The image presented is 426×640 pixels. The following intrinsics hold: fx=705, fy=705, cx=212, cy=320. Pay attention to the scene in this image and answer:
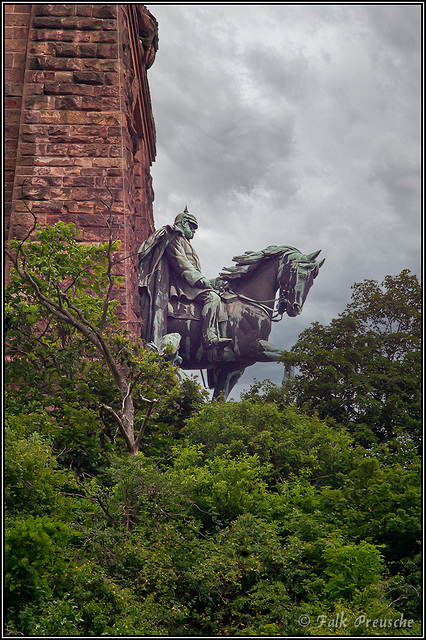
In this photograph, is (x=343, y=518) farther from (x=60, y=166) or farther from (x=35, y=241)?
(x=60, y=166)

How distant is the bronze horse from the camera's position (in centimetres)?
1739

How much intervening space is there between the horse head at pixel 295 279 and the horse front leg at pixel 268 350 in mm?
1028

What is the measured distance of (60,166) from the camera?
14.5m

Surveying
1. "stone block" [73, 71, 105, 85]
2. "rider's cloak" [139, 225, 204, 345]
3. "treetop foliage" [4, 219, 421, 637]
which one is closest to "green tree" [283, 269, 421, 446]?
"treetop foliage" [4, 219, 421, 637]

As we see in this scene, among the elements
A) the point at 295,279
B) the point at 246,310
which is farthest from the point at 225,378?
the point at 295,279

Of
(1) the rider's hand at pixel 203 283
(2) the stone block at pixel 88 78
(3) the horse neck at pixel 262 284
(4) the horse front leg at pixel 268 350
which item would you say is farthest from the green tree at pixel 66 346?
(3) the horse neck at pixel 262 284

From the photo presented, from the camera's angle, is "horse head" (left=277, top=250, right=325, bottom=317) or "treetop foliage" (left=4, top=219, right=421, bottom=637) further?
"horse head" (left=277, top=250, right=325, bottom=317)

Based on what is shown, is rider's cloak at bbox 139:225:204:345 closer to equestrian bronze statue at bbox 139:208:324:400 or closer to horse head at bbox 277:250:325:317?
equestrian bronze statue at bbox 139:208:324:400

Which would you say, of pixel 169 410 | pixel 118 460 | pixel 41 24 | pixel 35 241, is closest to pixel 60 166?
pixel 35 241

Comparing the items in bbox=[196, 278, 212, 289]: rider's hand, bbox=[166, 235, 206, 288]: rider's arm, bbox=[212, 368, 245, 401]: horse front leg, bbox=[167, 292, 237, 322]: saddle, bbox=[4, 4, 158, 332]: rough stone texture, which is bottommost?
bbox=[212, 368, 245, 401]: horse front leg

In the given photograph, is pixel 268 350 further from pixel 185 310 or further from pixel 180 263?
pixel 180 263

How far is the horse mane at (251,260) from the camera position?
18.5 metres

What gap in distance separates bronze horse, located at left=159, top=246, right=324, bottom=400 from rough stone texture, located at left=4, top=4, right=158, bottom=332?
2220mm

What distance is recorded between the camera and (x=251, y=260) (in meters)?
18.5
